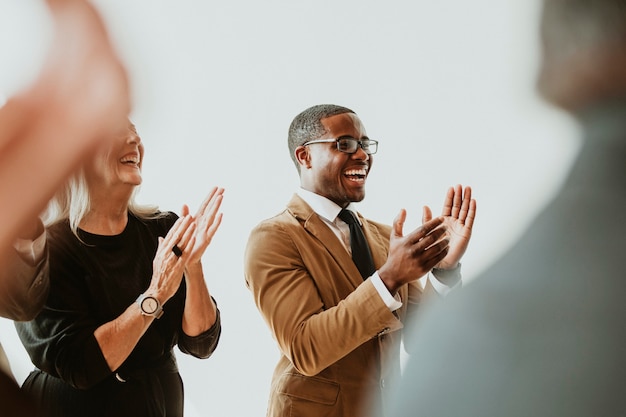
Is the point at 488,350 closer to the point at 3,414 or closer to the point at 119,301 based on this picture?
the point at 119,301

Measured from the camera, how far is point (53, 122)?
0.67m

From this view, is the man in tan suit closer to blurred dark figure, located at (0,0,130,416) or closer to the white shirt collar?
the white shirt collar

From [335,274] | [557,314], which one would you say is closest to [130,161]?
[335,274]

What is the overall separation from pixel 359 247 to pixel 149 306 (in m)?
0.60

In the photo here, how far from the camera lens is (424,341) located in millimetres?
1901

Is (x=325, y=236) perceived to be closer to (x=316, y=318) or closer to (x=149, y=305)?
(x=316, y=318)

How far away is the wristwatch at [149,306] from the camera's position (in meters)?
1.44

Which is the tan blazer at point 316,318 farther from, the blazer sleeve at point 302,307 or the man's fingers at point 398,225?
the man's fingers at point 398,225

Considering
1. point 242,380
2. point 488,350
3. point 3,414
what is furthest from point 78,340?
point 488,350

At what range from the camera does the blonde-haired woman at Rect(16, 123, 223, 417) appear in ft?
4.64

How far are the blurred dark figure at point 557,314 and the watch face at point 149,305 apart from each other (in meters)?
0.70

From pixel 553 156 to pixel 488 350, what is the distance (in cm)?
59

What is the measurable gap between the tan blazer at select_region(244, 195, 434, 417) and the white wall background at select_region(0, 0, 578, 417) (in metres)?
0.09

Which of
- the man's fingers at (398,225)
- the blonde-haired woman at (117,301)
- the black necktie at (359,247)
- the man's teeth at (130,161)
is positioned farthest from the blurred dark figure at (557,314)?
the man's teeth at (130,161)
